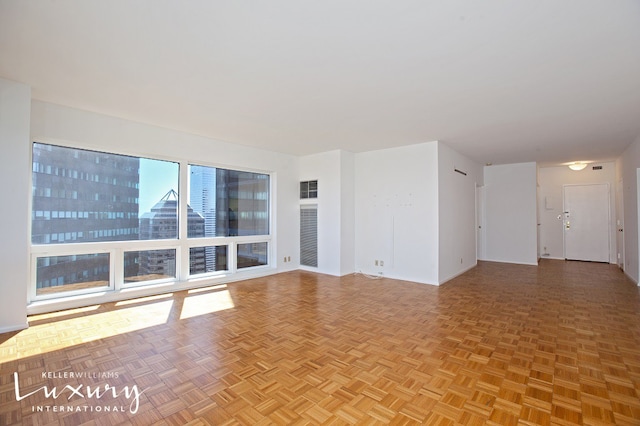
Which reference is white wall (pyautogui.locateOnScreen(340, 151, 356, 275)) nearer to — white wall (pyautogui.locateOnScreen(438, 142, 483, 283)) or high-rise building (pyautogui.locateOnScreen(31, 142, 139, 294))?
white wall (pyautogui.locateOnScreen(438, 142, 483, 283))

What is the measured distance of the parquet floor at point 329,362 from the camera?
1883 millimetres

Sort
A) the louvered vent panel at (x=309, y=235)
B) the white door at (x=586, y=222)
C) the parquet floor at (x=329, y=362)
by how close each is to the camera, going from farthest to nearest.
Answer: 1. the white door at (x=586, y=222)
2. the louvered vent panel at (x=309, y=235)
3. the parquet floor at (x=329, y=362)

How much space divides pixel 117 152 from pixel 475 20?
4739mm

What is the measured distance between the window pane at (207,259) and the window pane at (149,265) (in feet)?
1.01

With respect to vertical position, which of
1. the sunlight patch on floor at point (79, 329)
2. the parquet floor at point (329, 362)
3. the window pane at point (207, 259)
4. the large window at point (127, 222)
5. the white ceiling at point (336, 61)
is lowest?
the parquet floor at point (329, 362)

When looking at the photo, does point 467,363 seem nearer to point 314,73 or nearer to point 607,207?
point 314,73

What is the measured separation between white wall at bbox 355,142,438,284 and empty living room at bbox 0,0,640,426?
4 centimetres

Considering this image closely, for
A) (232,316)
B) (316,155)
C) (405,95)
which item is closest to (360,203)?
(316,155)

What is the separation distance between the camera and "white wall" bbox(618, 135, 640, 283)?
5.41m

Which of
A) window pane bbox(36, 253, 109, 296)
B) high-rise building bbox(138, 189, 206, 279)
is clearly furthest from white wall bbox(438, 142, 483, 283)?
window pane bbox(36, 253, 109, 296)

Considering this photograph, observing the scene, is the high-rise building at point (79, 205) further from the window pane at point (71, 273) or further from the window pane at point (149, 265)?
the window pane at point (149, 265)

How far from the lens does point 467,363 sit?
2490mm

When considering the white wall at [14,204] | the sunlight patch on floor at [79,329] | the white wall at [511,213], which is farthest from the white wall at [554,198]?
the white wall at [14,204]

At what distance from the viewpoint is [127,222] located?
4.52 metres
